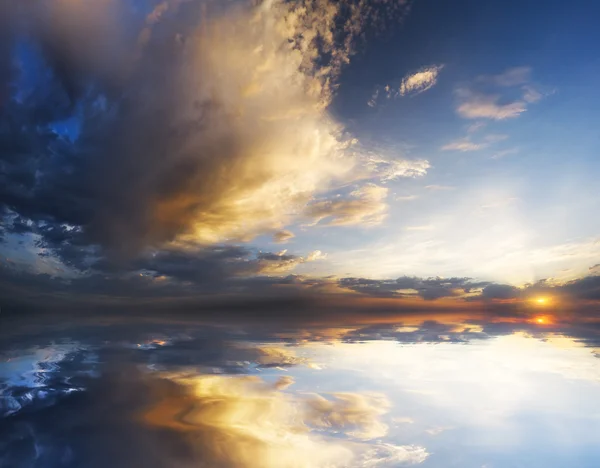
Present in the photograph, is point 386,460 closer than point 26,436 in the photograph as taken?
Yes

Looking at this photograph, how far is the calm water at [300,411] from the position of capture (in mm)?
7309

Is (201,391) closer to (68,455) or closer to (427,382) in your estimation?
(68,455)

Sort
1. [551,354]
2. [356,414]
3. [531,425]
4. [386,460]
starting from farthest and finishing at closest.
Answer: [551,354], [356,414], [531,425], [386,460]

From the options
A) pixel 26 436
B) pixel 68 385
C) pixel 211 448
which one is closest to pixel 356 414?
pixel 211 448

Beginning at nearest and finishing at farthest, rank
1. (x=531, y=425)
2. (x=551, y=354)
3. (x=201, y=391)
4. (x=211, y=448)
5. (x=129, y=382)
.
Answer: (x=211, y=448), (x=531, y=425), (x=201, y=391), (x=129, y=382), (x=551, y=354)

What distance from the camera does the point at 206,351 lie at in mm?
20500

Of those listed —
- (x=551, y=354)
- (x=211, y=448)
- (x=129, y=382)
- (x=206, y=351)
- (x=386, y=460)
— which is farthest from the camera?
(x=206, y=351)

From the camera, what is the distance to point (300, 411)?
986 cm

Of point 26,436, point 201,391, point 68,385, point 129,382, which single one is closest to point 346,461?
point 201,391

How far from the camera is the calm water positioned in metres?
7.31

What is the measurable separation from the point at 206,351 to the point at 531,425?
16030 millimetres

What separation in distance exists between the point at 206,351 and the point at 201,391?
9184 millimetres

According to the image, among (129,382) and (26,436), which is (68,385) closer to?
(129,382)

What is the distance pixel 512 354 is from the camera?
61.3 ft
